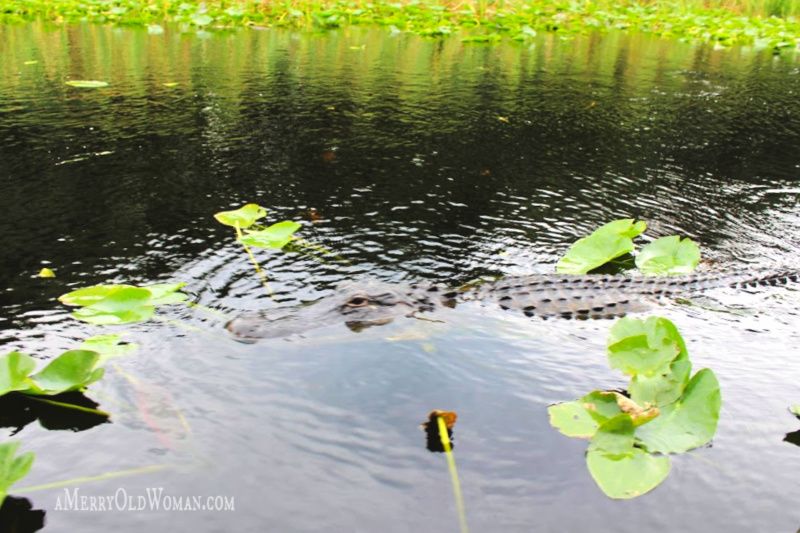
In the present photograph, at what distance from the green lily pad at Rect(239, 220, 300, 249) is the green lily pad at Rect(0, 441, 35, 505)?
2.74 m

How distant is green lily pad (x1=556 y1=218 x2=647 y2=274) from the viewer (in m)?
5.07

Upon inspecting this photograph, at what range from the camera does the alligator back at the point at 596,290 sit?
441 centimetres

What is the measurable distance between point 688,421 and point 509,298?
1646 mm

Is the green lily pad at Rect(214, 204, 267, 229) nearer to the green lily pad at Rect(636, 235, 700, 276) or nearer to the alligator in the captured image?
the alligator

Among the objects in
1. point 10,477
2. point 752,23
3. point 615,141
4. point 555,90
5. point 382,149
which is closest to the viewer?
point 10,477

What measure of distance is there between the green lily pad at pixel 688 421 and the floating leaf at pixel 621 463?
92 millimetres

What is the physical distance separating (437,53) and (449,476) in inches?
518

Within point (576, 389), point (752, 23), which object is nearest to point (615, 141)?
point (576, 389)

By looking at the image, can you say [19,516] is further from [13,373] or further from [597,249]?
[597,249]

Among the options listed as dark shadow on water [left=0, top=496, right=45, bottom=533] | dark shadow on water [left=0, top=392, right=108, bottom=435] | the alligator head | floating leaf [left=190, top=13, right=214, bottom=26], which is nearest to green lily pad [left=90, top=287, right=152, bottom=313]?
the alligator head

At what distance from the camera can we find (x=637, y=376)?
3326mm

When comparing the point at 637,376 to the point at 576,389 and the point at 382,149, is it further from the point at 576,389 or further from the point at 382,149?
the point at 382,149

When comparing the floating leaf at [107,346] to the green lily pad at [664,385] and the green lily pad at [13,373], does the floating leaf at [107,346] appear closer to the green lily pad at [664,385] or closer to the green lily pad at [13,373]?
the green lily pad at [13,373]

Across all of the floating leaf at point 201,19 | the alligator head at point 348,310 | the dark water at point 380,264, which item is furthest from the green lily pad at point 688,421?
the floating leaf at point 201,19
